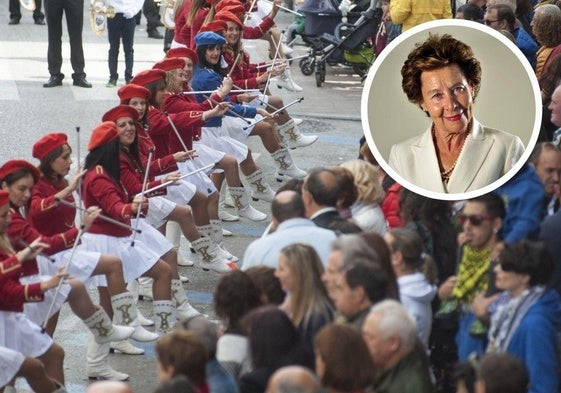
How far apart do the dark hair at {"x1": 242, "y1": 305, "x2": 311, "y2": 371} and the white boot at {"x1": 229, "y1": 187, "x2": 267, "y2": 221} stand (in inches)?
251

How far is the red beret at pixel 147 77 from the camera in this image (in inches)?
427

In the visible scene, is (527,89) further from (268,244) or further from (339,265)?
(268,244)

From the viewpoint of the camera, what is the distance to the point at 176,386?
18.1ft

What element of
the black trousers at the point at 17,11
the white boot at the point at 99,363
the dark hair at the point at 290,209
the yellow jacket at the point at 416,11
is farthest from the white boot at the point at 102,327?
the black trousers at the point at 17,11

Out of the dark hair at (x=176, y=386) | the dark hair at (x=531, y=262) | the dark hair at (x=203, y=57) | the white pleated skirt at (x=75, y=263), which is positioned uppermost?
the dark hair at (x=531, y=262)

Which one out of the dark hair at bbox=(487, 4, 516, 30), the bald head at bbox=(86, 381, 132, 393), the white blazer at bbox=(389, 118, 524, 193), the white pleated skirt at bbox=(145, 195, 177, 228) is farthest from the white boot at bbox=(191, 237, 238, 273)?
the white blazer at bbox=(389, 118, 524, 193)

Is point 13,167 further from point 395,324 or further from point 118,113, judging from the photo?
point 395,324

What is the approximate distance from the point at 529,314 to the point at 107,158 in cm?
371

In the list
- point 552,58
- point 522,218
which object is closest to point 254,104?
point 552,58

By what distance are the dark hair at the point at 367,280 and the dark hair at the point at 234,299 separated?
20.6 inches

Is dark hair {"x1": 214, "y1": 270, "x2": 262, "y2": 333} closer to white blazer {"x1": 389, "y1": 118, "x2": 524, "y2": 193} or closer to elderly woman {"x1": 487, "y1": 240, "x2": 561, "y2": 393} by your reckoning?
elderly woman {"x1": 487, "y1": 240, "x2": 561, "y2": 393}

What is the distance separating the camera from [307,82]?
19.5 m

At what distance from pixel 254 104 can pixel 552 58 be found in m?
3.59

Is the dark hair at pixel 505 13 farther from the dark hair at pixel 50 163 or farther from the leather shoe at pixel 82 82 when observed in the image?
the leather shoe at pixel 82 82
